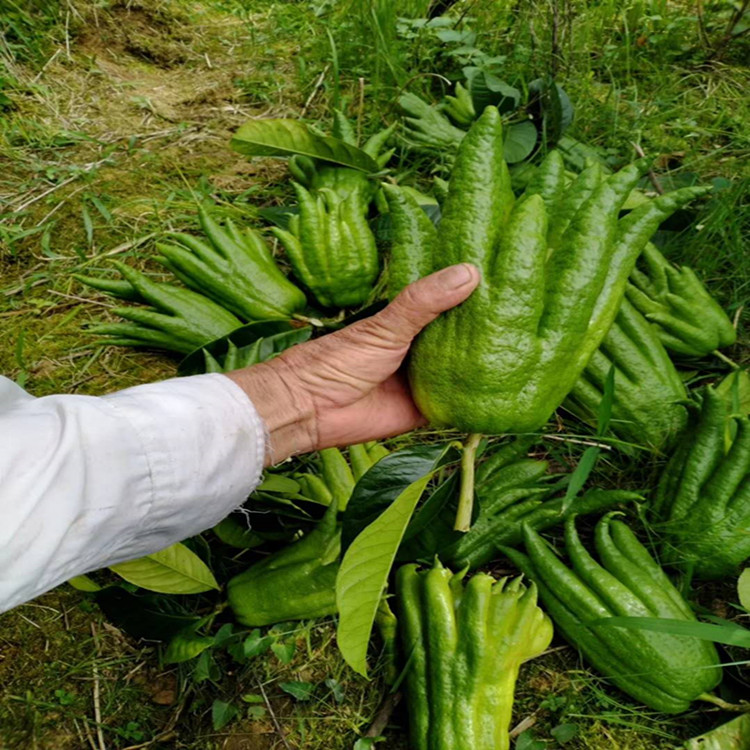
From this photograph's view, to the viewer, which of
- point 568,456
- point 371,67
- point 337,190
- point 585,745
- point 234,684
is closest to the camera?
point 585,745

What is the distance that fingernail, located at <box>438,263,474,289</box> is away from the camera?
1.20 m

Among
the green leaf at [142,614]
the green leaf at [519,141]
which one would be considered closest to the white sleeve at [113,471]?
the green leaf at [142,614]

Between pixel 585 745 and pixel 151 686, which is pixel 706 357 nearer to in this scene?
pixel 585 745

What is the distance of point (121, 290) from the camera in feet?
7.16

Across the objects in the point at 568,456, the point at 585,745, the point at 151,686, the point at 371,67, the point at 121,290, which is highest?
the point at 371,67

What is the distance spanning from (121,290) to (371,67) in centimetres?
186

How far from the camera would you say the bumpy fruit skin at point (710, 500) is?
60.9 inches

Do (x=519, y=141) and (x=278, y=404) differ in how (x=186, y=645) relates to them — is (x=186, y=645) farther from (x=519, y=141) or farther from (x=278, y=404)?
(x=519, y=141)

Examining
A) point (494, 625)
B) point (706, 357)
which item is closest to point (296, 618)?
point (494, 625)

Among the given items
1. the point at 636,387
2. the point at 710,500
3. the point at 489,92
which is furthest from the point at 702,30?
the point at 710,500

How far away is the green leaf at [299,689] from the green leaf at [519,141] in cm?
191

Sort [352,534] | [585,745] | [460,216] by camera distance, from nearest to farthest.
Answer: [460,216] < [352,534] < [585,745]

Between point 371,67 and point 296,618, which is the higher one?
point 371,67

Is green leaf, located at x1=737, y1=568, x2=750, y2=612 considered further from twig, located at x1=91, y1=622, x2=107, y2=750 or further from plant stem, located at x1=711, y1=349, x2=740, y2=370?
twig, located at x1=91, y1=622, x2=107, y2=750
